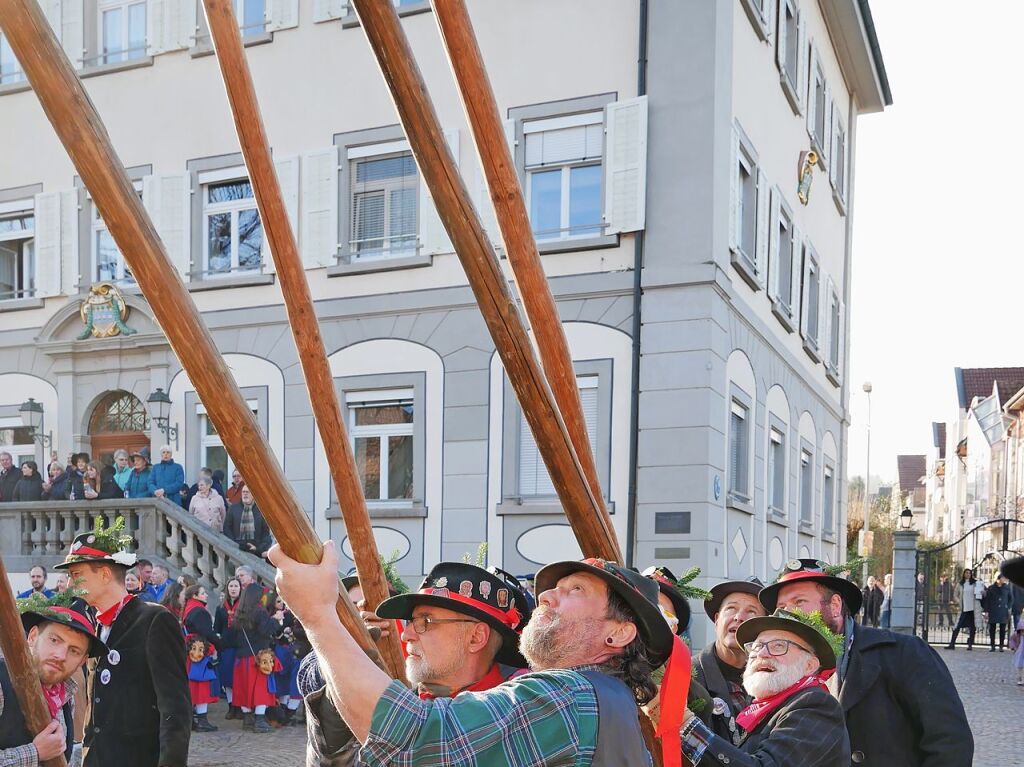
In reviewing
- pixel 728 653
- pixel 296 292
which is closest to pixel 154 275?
pixel 296 292

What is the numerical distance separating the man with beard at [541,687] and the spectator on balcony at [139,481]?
1421 cm

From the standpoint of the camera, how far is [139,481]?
16250 mm

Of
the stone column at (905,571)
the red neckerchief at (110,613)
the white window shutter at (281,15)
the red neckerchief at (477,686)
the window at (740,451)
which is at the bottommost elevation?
the stone column at (905,571)

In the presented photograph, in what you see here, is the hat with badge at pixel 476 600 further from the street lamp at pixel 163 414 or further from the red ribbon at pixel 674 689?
the street lamp at pixel 163 414

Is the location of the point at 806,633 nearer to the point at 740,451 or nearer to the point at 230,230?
the point at 740,451

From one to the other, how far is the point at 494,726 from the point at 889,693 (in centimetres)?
292

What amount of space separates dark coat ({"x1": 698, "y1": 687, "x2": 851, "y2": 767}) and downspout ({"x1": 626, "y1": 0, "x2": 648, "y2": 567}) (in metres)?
10.8

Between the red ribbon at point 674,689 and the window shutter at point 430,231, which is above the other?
the window shutter at point 430,231

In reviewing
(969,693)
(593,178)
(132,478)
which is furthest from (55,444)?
(969,693)

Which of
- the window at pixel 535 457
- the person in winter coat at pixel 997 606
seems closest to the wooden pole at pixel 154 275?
the window at pixel 535 457

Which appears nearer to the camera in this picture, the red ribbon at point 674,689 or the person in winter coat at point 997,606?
the red ribbon at point 674,689

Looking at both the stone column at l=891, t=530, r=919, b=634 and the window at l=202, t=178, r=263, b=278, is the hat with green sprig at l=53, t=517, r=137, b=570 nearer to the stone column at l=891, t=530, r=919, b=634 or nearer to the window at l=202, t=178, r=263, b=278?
the window at l=202, t=178, r=263, b=278

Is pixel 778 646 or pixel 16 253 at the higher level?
pixel 16 253

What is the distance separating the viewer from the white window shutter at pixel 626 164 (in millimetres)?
15055
